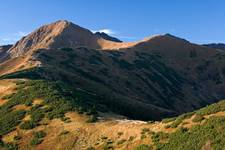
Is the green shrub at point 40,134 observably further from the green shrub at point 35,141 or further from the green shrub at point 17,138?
the green shrub at point 17,138

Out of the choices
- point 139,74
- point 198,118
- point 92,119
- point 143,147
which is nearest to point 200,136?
point 198,118

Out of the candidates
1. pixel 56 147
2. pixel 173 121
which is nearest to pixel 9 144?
pixel 56 147

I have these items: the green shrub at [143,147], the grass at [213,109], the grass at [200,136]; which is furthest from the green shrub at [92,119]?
the grass at [213,109]

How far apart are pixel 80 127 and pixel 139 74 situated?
101 m

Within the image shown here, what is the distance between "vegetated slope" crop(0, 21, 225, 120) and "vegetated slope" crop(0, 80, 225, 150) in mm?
15861

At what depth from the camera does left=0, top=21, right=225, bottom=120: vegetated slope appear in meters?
93.9

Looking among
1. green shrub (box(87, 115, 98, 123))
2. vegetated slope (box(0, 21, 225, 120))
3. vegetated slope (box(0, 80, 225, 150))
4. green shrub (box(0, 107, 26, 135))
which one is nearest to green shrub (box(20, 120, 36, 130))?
vegetated slope (box(0, 80, 225, 150))

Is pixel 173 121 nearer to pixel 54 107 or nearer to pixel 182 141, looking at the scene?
pixel 182 141

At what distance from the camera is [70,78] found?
9725cm

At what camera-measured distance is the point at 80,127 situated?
45375 mm

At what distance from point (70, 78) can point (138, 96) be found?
94.8ft

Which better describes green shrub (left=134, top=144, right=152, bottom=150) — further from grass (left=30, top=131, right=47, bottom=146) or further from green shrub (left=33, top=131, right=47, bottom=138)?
green shrub (left=33, top=131, right=47, bottom=138)

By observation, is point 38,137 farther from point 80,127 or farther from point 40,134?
point 80,127

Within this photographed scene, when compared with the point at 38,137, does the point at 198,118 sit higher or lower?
higher
